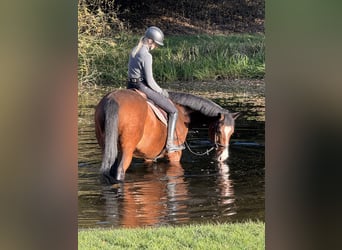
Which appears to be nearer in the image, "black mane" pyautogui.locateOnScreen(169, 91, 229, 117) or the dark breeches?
the dark breeches

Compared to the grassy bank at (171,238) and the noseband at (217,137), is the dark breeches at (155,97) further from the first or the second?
the grassy bank at (171,238)

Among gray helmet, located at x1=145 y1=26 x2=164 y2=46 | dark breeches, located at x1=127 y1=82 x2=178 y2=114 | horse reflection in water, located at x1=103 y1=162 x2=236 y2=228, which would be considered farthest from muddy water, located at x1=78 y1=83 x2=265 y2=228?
gray helmet, located at x1=145 y1=26 x2=164 y2=46

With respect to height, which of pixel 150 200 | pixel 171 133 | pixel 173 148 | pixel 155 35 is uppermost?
pixel 155 35

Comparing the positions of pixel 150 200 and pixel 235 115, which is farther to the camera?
pixel 235 115

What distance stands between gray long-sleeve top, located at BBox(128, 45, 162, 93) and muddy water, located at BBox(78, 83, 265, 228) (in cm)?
22

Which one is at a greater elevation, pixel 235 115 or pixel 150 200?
pixel 235 115

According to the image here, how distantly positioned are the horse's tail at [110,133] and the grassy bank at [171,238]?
43cm

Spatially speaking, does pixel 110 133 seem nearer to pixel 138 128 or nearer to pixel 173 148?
pixel 138 128

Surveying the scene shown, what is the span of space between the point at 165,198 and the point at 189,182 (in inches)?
7.8

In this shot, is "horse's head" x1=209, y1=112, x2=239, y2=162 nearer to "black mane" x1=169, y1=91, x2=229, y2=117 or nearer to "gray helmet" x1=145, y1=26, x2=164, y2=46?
"black mane" x1=169, y1=91, x2=229, y2=117

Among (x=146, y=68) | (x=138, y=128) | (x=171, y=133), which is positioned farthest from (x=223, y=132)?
(x=146, y=68)

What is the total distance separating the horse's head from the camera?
4.34m

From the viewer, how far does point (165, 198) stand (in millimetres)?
4254
